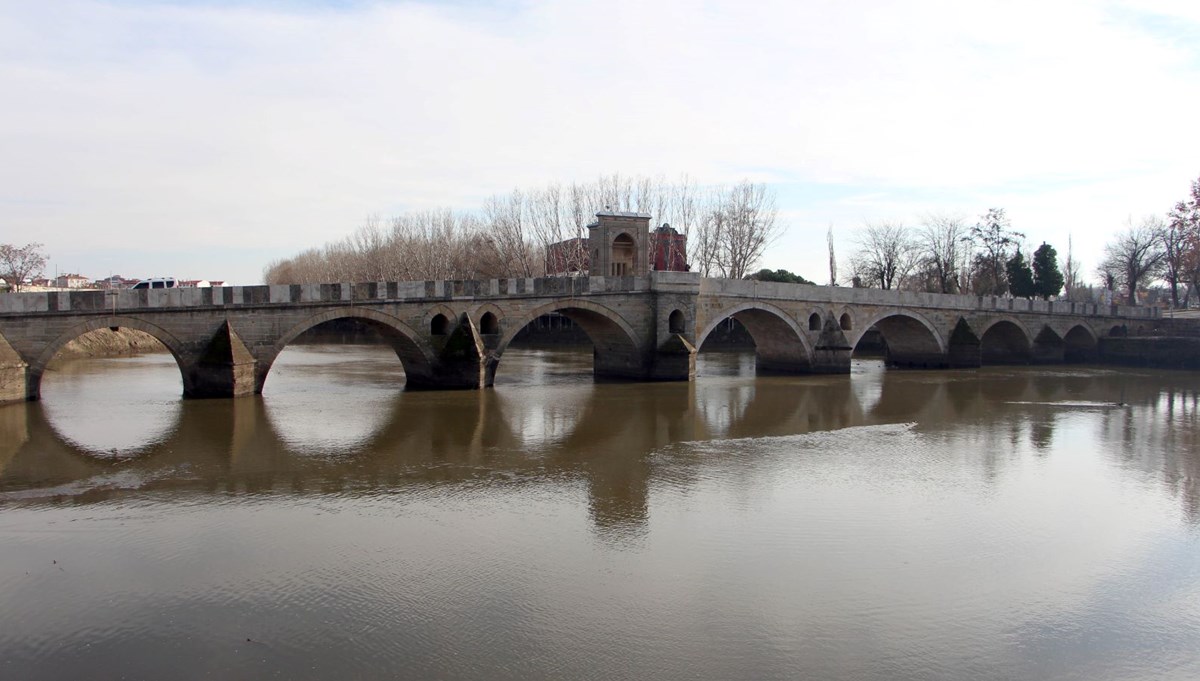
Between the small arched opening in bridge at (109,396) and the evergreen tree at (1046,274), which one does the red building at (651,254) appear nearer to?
the small arched opening in bridge at (109,396)

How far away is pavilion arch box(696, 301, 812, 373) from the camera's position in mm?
26172

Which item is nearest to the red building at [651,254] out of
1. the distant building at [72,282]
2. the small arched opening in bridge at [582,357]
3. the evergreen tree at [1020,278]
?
the small arched opening in bridge at [582,357]

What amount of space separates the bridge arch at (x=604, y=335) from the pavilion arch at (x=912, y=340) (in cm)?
1037

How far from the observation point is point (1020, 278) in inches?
1623

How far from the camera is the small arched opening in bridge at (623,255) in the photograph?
25.6 m

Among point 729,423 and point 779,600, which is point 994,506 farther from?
point 729,423

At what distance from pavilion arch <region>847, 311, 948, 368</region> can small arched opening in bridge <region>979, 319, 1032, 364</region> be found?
4.12 m

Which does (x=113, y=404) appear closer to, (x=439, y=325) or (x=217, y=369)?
(x=217, y=369)

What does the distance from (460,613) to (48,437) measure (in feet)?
34.8

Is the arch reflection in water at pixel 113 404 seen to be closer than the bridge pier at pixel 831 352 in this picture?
Yes

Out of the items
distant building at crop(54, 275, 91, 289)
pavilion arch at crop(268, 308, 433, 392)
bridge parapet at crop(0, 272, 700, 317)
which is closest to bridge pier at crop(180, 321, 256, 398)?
pavilion arch at crop(268, 308, 433, 392)

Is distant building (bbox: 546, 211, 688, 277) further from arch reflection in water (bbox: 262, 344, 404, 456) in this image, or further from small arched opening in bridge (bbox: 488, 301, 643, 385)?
arch reflection in water (bbox: 262, 344, 404, 456)

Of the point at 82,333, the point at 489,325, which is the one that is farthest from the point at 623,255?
the point at 82,333

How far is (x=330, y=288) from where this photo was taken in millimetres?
18922
